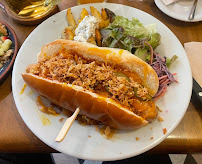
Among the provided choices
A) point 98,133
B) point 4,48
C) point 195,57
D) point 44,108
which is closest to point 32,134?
point 44,108

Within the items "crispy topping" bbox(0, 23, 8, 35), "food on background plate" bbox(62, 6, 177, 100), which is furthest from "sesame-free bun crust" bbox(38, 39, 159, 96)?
"crispy topping" bbox(0, 23, 8, 35)

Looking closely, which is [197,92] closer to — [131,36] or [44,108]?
[131,36]

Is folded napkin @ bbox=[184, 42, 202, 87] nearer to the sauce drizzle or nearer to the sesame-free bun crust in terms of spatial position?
the sesame-free bun crust

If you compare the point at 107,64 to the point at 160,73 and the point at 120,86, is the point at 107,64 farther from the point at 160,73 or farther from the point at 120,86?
the point at 160,73

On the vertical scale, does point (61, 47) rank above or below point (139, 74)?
above

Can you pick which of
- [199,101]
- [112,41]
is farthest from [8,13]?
[199,101]

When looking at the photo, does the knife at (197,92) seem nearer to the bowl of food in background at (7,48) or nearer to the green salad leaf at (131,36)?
the green salad leaf at (131,36)
